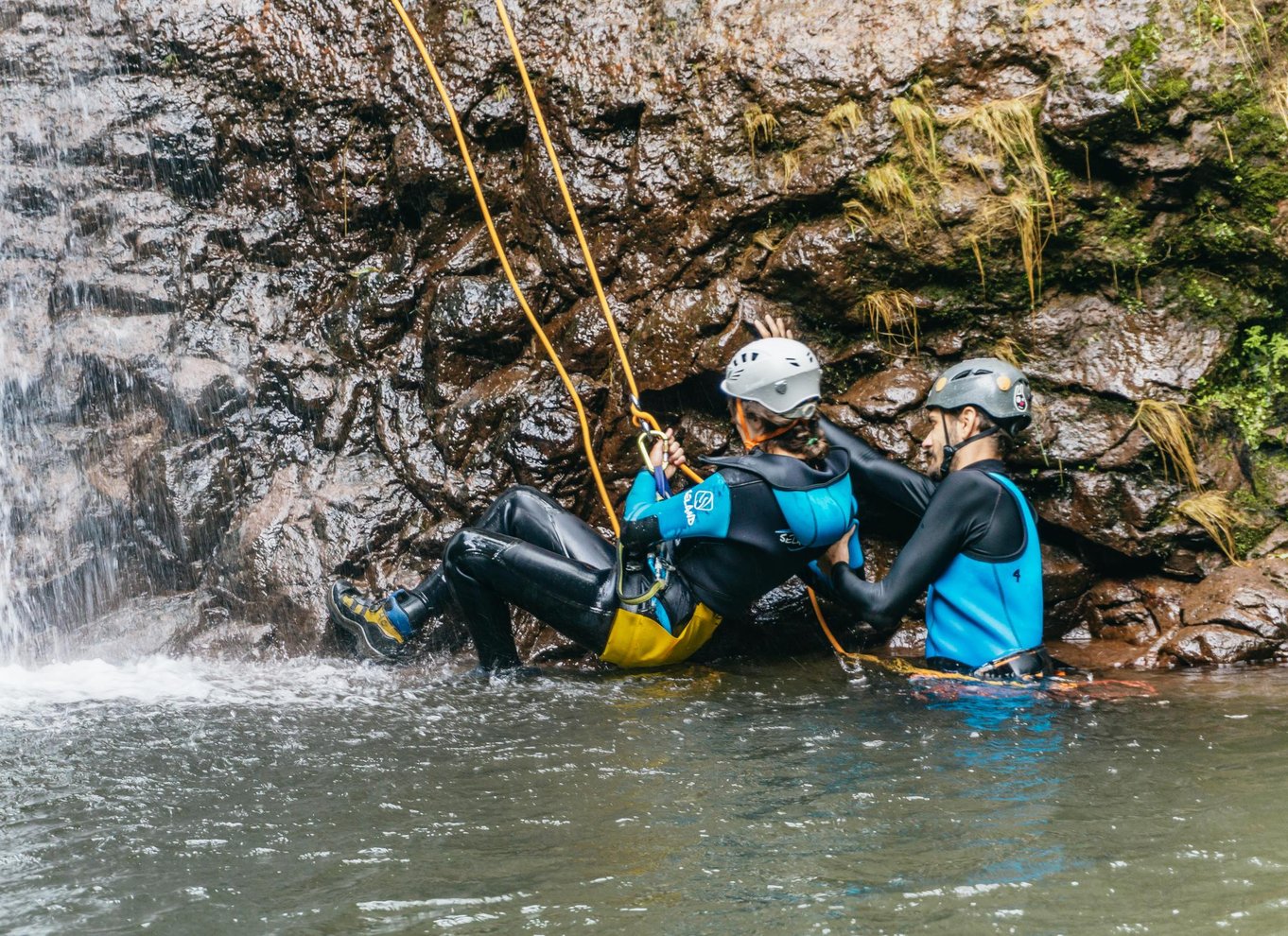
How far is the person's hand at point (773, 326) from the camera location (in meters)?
6.38

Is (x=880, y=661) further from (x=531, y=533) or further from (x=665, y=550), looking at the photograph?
(x=531, y=533)

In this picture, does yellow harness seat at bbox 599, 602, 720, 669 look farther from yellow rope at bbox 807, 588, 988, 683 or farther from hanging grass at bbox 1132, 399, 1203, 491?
hanging grass at bbox 1132, 399, 1203, 491

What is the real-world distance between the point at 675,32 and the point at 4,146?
15.7 feet

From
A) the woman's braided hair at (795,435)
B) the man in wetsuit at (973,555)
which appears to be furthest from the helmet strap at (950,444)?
the woman's braided hair at (795,435)

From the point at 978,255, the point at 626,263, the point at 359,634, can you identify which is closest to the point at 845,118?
the point at 978,255

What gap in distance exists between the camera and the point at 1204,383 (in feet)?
20.4

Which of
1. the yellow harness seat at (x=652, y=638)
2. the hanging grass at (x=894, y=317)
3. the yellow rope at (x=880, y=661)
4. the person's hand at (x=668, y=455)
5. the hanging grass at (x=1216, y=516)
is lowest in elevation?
the yellow rope at (x=880, y=661)

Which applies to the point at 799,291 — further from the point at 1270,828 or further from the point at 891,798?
the point at 1270,828

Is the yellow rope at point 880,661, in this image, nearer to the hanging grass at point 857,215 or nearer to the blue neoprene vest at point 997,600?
the blue neoprene vest at point 997,600

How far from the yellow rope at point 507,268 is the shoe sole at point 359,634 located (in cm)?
153

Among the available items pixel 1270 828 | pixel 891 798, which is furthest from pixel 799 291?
pixel 1270 828

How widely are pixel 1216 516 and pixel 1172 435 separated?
0.50 metres

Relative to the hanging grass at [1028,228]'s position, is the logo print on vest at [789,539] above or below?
below

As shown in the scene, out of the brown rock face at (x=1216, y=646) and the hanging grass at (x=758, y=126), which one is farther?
the hanging grass at (x=758, y=126)
